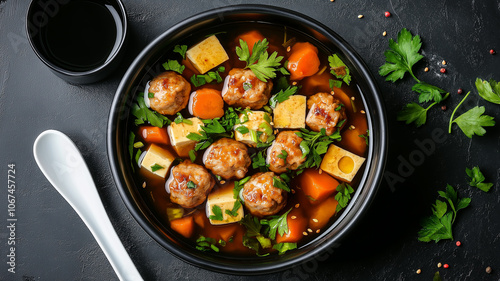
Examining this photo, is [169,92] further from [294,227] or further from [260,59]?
[294,227]

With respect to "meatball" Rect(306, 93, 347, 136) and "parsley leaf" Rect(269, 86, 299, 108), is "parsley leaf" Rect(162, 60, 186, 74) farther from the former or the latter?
"meatball" Rect(306, 93, 347, 136)

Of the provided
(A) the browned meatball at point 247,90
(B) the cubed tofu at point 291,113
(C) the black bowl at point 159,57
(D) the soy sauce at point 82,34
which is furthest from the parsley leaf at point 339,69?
(D) the soy sauce at point 82,34

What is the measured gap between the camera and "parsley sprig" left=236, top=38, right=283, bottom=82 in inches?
104

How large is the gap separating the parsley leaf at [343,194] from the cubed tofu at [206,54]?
3.21 ft

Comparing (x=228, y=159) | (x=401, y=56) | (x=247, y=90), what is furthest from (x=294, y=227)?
(x=401, y=56)

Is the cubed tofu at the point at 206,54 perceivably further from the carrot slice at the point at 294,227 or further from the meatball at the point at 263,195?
the carrot slice at the point at 294,227

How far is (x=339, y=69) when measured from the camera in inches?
107

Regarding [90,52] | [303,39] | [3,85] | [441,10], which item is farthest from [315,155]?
[3,85]

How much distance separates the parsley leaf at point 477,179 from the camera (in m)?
2.87

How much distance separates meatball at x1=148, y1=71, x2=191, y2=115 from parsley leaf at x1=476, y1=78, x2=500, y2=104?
1.72 meters

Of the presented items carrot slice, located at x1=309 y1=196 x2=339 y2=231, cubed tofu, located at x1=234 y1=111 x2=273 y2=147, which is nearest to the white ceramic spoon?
cubed tofu, located at x1=234 y1=111 x2=273 y2=147

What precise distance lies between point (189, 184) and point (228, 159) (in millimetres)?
245

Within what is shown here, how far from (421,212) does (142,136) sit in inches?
68.0

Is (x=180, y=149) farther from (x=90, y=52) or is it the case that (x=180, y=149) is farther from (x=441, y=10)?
(x=441, y=10)
